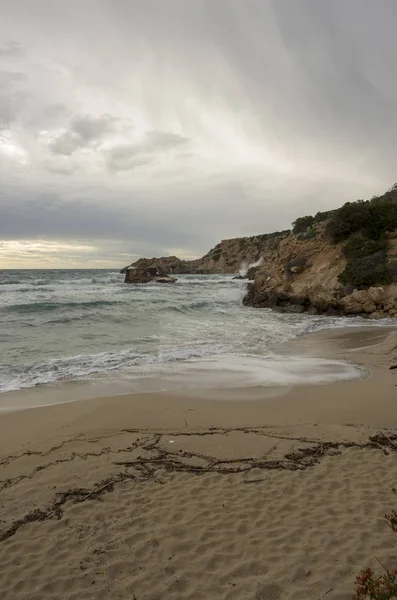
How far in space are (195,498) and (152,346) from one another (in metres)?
8.39

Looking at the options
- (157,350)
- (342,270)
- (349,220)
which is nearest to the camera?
(157,350)

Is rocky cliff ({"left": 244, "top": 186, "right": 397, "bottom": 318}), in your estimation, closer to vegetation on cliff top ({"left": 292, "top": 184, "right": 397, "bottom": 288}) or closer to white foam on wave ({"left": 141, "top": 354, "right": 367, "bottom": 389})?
→ vegetation on cliff top ({"left": 292, "top": 184, "right": 397, "bottom": 288})

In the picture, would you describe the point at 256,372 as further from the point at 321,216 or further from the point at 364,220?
the point at 321,216

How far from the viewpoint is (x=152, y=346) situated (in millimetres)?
12312

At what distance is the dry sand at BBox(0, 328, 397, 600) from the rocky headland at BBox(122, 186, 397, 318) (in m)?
13.3

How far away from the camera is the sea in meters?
8.63

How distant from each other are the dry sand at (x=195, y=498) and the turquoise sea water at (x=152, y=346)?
6.87 ft

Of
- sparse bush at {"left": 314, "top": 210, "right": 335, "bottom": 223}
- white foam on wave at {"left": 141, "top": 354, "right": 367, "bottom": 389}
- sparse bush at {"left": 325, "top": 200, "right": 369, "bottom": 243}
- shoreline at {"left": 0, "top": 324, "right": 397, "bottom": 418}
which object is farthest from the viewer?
sparse bush at {"left": 314, "top": 210, "right": 335, "bottom": 223}

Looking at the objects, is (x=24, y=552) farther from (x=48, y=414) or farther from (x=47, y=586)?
(x=48, y=414)

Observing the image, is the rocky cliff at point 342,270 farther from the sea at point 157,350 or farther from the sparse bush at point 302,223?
the sparse bush at point 302,223

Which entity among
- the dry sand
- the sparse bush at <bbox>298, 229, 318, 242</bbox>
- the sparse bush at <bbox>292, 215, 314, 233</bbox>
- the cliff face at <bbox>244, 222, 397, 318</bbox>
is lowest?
the dry sand

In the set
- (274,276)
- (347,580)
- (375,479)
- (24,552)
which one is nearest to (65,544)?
(24,552)

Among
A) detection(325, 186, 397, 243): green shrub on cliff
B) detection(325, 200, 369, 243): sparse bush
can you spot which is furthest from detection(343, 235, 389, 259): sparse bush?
detection(325, 200, 369, 243): sparse bush

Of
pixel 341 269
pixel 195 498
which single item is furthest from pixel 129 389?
pixel 341 269
